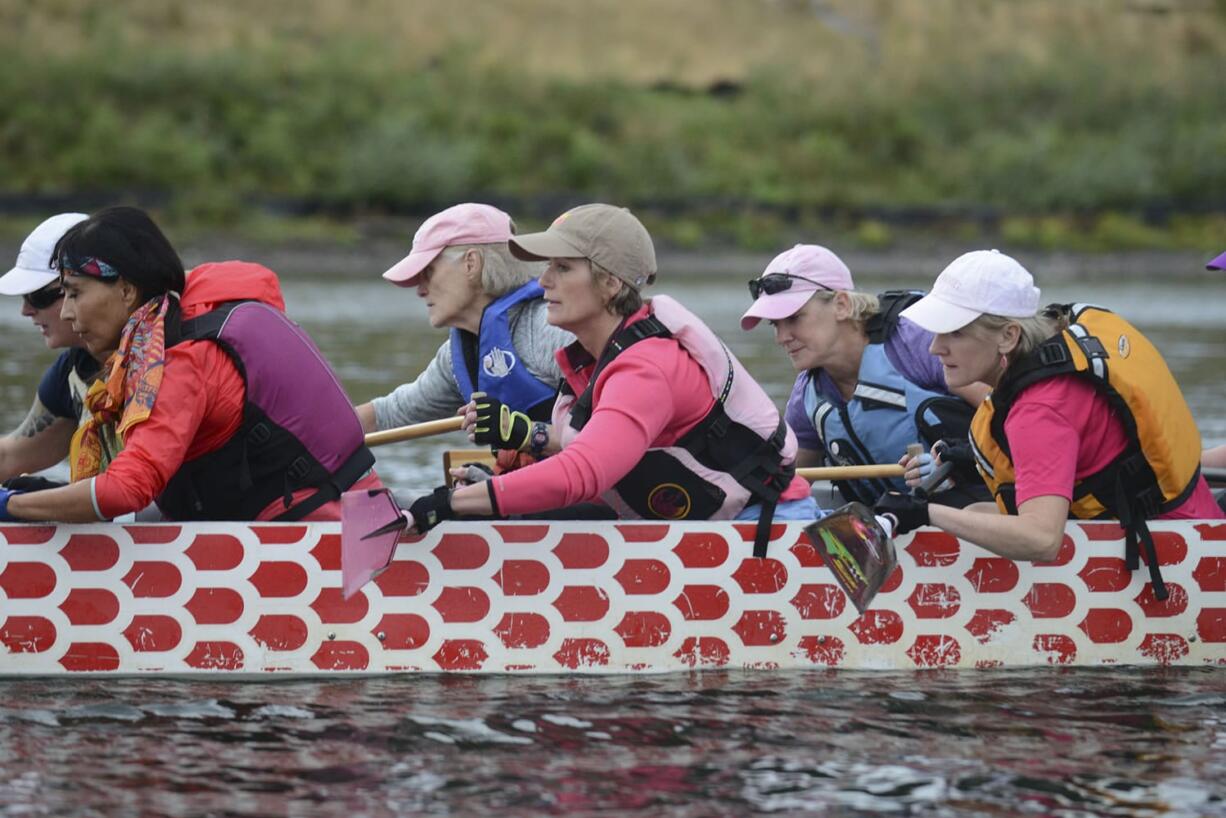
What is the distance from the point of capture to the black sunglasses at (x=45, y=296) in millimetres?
6953

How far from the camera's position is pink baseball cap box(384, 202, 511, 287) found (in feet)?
24.6

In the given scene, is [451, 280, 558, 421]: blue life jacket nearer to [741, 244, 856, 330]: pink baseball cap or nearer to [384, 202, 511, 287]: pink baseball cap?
[384, 202, 511, 287]: pink baseball cap

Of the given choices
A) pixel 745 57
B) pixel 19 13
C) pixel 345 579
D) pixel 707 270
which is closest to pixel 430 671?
pixel 345 579

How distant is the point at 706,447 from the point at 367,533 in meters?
1.15

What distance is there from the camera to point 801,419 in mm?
8242

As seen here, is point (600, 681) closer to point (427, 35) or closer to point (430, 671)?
point (430, 671)

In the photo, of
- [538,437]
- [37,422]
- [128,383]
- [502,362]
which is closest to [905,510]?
[538,437]

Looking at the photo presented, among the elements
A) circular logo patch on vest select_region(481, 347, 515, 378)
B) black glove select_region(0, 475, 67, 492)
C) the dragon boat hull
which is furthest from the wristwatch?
Answer: black glove select_region(0, 475, 67, 492)

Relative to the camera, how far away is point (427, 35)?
75.3 metres

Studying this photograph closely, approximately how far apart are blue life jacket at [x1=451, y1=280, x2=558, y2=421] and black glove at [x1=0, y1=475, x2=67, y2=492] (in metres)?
1.61

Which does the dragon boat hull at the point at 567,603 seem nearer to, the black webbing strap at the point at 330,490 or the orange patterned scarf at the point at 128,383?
the black webbing strap at the point at 330,490

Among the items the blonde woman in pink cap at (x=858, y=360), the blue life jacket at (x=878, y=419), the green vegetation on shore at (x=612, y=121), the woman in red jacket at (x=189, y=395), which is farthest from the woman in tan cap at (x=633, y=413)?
the green vegetation on shore at (x=612, y=121)

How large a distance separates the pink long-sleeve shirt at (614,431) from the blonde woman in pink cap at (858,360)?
984 mm

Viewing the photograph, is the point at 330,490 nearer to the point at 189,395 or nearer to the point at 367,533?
the point at 367,533
